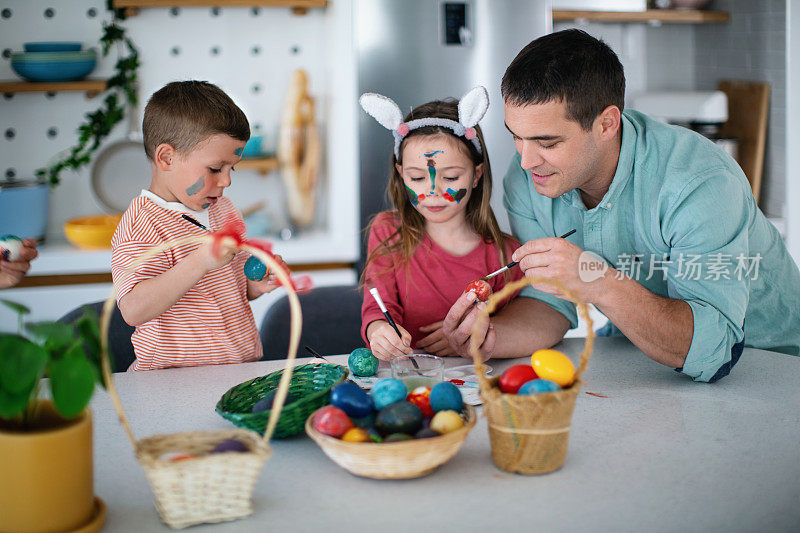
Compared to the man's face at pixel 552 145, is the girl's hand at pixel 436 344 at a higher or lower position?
lower

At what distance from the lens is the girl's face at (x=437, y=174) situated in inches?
70.7

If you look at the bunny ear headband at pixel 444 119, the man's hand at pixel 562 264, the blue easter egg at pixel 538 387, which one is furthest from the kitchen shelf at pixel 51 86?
the blue easter egg at pixel 538 387

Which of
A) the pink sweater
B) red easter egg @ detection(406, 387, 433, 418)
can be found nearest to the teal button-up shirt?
the pink sweater

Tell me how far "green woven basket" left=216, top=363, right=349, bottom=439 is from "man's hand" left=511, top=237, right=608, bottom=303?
0.42 meters

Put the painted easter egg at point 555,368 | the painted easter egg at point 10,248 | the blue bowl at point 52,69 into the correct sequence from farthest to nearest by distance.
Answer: the blue bowl at point 52,69, the painted easter egg at point 10,248, the painted easter egg at point 555,368

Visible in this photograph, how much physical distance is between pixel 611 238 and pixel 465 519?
92 centimetres

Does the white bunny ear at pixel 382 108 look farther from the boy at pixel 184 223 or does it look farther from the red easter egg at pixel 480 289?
the red easter egg at pixel 480 289

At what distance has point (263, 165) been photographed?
3.26 metres

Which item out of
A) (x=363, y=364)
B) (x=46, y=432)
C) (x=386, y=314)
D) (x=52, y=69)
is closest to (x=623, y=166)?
(x=386, y=314)

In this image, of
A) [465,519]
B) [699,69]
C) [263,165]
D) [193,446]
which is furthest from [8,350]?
[699,69]

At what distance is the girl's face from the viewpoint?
1796 millimetres

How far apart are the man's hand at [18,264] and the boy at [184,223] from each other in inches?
6.1

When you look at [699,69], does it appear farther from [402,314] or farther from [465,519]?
[465,519]

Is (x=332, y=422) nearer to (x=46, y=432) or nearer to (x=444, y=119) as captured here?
(x=46, y=432)
